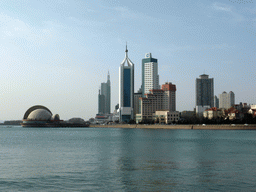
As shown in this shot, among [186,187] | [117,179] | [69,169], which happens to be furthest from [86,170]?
[186,187]

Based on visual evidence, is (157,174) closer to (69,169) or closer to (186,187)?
(186,187)

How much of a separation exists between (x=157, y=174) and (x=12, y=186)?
471 inches

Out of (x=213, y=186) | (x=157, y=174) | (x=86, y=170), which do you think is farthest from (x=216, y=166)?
(x=86, y=170)

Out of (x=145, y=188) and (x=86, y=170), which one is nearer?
(x=145, y=188)

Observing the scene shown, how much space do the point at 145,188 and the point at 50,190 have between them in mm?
6587

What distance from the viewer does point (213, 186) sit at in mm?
25781

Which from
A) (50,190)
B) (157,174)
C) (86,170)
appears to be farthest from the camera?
(86,170)

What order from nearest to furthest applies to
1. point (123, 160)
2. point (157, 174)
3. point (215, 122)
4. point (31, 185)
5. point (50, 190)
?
1. point (50, 190)
2. point (31, 185)
3. point (157, 174)
4. point (123, 160)
5. point (215, 122)

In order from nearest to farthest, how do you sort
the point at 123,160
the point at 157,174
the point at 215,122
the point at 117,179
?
the point at 117,179 < the point at 157,174 < the point at 123,160 < the point at 215,122

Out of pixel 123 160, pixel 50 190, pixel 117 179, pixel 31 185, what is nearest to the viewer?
pixel 50 190

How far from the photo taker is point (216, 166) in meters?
35.8

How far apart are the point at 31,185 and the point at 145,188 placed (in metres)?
8.42

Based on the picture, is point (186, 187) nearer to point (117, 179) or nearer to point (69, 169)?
point (117, 179)

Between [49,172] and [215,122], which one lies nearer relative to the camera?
[49,172]
